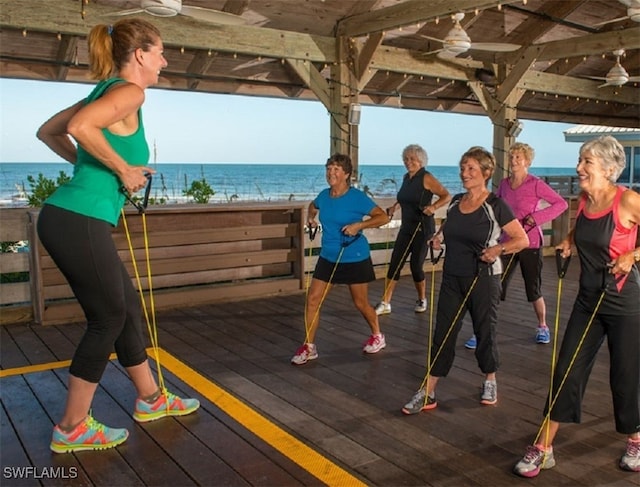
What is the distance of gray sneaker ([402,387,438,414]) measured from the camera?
3.12 metres

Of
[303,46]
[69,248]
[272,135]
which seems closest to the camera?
[69,248]

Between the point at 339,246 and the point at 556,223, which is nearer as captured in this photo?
the point at 339,246

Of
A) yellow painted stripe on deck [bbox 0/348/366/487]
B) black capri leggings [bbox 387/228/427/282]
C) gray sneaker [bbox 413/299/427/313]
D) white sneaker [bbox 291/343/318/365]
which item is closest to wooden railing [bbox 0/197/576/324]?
black capri leggings [bbox 387/228/427/282]

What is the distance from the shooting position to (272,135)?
5091 cm

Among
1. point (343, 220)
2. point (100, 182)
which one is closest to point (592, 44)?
point (343, 220)

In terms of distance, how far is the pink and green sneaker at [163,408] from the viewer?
2.95 meters

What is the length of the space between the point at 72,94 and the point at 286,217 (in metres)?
37.6

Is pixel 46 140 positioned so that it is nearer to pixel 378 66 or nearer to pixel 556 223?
pixel 378 66

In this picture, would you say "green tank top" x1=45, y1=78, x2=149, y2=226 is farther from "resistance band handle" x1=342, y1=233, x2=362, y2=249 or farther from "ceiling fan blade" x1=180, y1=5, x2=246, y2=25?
"ceiling fan blade" x1=180, y1=5, x2=246, y2=25

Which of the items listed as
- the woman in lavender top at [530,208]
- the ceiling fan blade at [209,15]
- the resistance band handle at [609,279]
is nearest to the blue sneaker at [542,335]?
the woman in lavender top at [530,208]

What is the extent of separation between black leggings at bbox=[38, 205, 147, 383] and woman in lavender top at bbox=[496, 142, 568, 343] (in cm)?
252

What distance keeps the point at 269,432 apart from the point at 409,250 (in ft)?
9.19

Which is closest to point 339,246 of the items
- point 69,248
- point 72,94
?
point 69,248

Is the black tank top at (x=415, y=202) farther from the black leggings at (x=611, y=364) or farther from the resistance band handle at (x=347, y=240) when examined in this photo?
the black leggings at (x=611, y=364)
